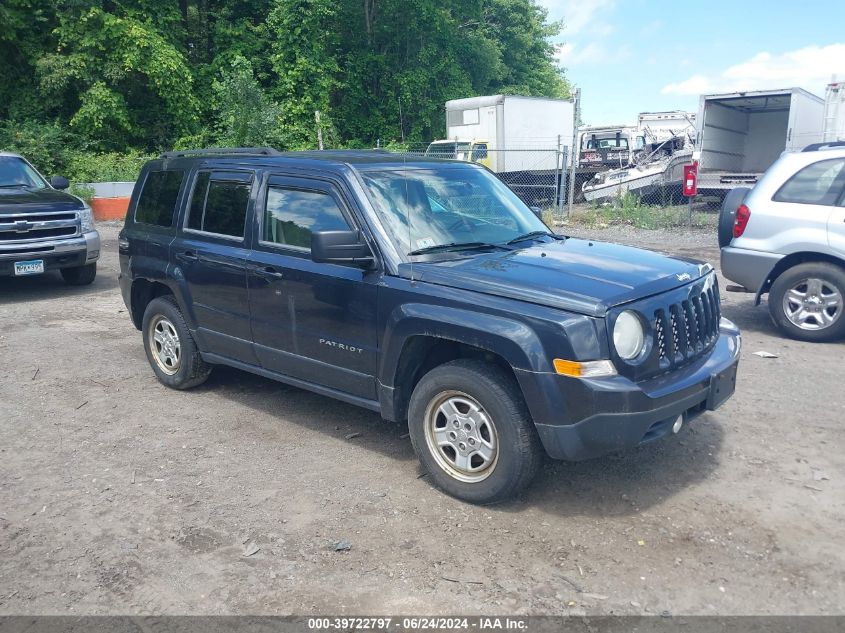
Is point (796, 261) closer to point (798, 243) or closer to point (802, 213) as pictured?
point (798, 243)

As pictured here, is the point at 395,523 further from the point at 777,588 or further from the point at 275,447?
the point at 777,588

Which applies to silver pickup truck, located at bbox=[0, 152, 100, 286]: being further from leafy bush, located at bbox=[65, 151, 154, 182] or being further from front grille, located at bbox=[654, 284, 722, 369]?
leafy bush, located at bbox=[65, 151, 154, 182]

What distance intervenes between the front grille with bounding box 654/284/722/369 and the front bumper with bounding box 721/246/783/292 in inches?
130

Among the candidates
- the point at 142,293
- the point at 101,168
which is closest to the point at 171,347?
the point at 142,293

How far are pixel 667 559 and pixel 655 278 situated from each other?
1.47 meters

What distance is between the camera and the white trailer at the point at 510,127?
2306cm

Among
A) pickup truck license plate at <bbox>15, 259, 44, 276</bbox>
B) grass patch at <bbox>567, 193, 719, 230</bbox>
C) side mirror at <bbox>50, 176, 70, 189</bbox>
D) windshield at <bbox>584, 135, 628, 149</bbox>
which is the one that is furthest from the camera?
windshield at <bbox>584, 135, 628, 149</bbox>

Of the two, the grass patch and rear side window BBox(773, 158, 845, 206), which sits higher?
rear side window BBox(773, 158, 845, 206)

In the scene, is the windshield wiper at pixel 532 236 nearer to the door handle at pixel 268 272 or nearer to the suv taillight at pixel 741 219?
the door handle at pixel 268 272

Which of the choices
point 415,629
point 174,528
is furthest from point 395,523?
point 174,528

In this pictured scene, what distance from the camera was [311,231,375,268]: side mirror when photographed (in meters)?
4.13

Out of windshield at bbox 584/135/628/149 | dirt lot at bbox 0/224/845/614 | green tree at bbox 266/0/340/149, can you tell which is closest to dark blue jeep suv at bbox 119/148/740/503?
dirt lot at bbox 0/224/845/614

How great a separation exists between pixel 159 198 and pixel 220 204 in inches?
36.7

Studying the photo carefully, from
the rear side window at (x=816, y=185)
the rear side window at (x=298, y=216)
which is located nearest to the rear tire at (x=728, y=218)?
the rear side window at (x=816, y=185)
